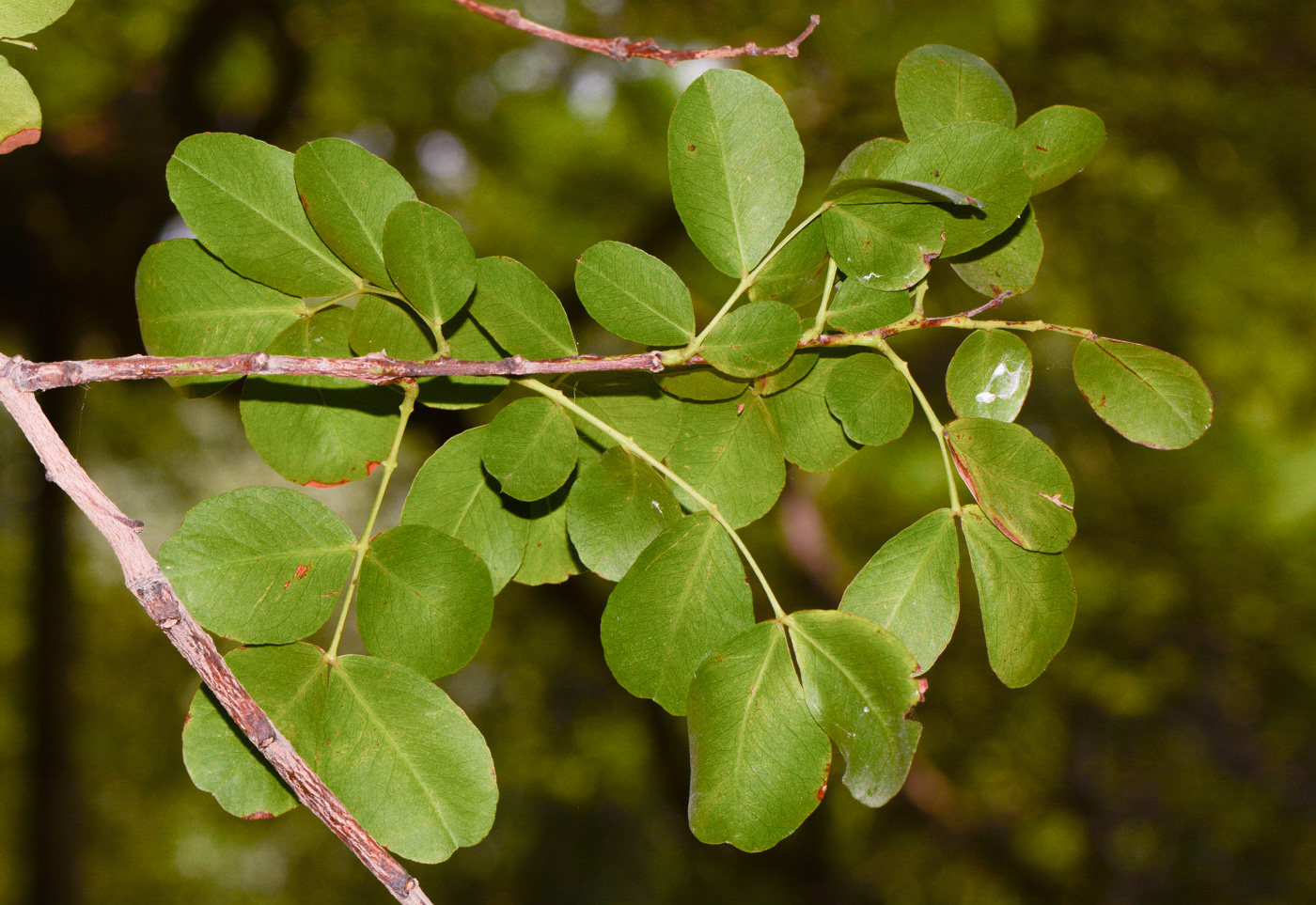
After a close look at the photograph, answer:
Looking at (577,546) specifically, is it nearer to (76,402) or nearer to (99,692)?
(76,402)

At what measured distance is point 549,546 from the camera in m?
0.55

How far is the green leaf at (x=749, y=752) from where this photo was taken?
0.45 metres

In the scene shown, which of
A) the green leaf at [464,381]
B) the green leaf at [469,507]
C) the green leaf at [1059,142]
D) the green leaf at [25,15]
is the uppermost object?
the green leaf at [25,15]

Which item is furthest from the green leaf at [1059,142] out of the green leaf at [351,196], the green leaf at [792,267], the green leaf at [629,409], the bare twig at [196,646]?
the bare twig at [196,646]

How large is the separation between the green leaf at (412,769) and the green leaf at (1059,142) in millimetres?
467

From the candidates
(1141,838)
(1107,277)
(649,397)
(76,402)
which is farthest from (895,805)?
(76,402)

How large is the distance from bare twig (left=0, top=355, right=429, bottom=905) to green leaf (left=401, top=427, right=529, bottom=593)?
5.4 inches

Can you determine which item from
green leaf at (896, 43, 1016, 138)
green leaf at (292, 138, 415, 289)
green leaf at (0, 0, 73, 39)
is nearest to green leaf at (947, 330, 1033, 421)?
green leaf at (896, 43, 1016, 138)

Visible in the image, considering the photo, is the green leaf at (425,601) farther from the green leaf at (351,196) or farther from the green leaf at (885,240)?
the green leaf at (885,240)

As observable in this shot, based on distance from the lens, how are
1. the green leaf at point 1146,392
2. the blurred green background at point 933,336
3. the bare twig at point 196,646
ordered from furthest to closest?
1. the blurred green background at point 933,336
2. the green leaf at point 1146,392
3. the bare twig at point 196,646

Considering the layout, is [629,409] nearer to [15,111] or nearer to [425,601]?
[425,601]

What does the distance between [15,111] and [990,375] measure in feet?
1.91

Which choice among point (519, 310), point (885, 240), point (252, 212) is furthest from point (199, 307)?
point (885, 240)

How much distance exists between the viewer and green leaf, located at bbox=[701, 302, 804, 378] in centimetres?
44
